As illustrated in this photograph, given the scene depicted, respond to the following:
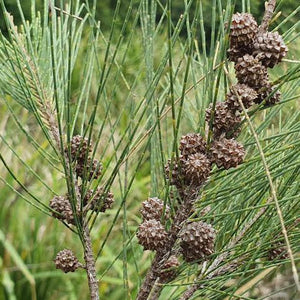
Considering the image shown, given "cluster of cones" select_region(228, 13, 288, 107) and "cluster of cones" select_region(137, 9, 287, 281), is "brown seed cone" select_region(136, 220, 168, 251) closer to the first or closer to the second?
"cluster of cones" select_region(137, 9, 287, 281)

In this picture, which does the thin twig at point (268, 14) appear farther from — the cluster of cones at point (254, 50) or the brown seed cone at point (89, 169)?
the brown seed cone at point (89, 169)

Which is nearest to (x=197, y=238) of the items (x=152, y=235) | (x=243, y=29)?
(x=152, y=235)

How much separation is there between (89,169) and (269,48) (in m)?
0.14

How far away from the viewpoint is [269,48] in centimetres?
33

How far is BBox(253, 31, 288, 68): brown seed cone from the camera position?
1.07ft

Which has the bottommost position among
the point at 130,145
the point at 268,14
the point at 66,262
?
the point at 66,262

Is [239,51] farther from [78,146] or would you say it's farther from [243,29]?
[78,146]

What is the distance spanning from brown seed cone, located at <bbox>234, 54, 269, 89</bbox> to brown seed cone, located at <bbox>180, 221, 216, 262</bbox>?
0.09 meters

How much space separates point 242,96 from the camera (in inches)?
12.9

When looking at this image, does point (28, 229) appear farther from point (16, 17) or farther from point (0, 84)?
point (16, 17)

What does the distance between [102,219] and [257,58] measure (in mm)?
Result: 1394

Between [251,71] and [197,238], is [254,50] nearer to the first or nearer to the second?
[251,71]

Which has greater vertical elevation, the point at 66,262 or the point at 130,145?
the point at 130,145

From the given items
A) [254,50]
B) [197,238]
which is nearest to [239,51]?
[254,50]
